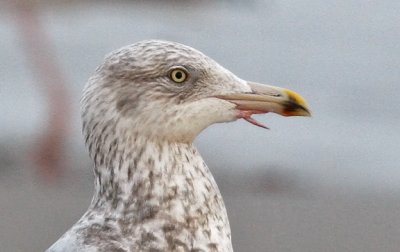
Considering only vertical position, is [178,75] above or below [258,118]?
above

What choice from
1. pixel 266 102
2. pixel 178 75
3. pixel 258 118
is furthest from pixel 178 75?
pixel 258 118

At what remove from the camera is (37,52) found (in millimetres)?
6625

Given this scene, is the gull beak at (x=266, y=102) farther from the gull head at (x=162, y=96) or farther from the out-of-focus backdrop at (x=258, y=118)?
the out-of-focus backdrop at (x=258, y=118)

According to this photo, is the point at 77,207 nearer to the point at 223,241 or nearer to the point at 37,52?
the point at 37,52

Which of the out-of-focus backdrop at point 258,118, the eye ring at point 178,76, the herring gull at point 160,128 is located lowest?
the out-of-focus backdrop at point 258,118

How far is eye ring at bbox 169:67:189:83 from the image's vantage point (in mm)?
2584

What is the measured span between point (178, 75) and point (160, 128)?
0.32ft

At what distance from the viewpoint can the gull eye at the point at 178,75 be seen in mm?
2584

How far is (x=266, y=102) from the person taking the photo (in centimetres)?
260

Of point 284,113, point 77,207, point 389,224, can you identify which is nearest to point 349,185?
point 389,224

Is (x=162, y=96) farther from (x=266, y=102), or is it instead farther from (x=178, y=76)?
(x=266, y=102)

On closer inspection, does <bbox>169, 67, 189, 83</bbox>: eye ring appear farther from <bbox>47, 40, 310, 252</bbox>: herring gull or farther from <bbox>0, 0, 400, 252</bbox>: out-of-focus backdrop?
<bbox>0, 0, 400, 252</bbox>: out-of-focus backdrop

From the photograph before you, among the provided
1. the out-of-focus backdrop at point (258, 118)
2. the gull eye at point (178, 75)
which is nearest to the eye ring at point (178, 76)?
the gull eye at point (178, 75)

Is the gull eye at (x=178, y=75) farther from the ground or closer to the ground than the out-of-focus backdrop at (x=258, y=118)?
farther from the ground
